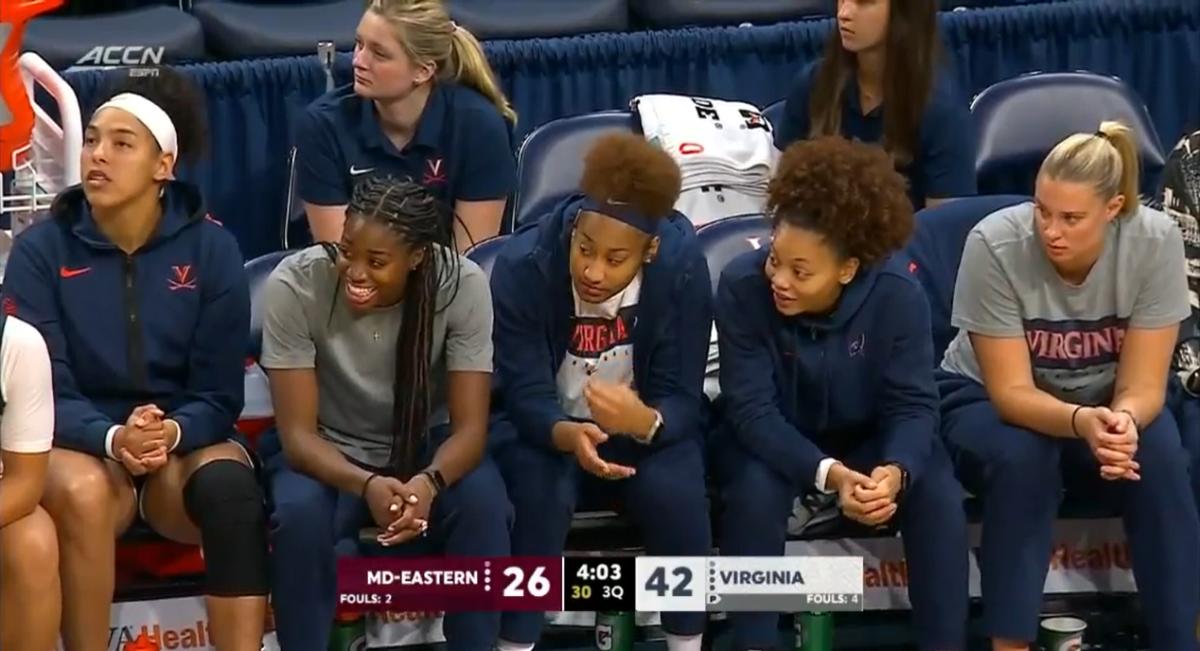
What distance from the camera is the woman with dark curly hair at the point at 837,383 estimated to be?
3.36m

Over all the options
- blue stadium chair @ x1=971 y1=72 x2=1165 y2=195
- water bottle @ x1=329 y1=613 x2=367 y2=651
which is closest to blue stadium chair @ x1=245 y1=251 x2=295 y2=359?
water bottle @ x1=329 y1=613 x2=367 y2=651

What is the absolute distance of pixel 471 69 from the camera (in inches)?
163

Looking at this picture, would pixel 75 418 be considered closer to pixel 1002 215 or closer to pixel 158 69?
pixel 158 69

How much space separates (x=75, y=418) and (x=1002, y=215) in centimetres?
174

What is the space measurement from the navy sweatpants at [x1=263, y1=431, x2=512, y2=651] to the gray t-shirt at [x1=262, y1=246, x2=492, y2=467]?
14 centimetres

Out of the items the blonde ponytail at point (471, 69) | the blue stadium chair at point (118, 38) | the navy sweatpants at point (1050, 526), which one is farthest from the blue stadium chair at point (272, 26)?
the navy sweatpants at point (1050, 526)

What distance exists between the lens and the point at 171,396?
339 centimetres

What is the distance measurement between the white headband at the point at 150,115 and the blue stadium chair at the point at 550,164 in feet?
3.19

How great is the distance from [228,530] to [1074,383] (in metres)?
1.58

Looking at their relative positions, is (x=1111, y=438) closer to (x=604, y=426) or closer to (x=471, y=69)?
(x=604, y=426)

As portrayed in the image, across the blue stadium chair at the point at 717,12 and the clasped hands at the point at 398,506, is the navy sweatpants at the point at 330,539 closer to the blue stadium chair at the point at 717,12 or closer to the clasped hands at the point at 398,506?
the clasped hands at the point at 398,506

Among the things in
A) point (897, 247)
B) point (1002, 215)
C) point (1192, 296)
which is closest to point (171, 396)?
point (897, 247)

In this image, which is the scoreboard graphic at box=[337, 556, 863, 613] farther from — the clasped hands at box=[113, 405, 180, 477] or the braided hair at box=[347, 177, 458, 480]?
the clasped hands at box=[113, 405, 180, 477]

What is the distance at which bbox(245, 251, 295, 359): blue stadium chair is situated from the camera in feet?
12.0
